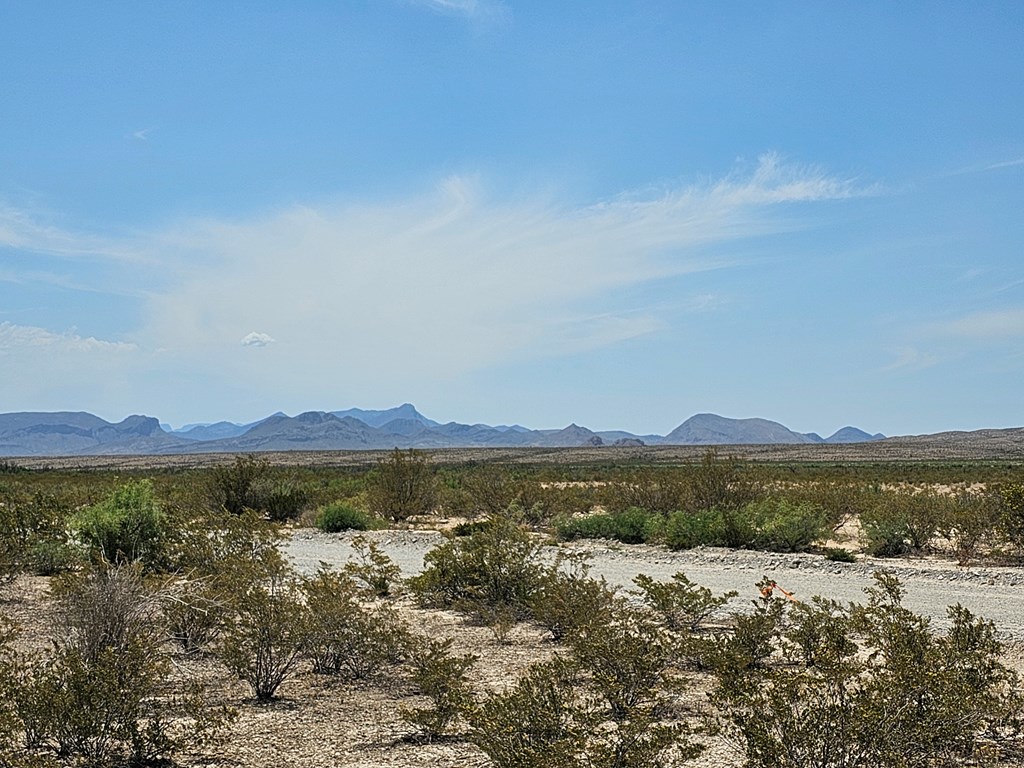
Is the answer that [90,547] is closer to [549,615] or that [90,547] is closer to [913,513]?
[549,615]

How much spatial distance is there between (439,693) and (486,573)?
544cm

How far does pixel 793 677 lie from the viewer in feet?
19.4

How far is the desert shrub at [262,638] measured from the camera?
27.5ft

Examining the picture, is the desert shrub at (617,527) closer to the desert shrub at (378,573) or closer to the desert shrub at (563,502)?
the desert shrub at (563,502)

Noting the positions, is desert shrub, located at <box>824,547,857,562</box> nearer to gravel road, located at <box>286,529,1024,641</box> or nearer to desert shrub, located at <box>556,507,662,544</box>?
gravel road, located at <box>286,529,1024,641</box>

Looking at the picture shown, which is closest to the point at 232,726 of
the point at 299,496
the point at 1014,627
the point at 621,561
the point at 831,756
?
the point at 831,756

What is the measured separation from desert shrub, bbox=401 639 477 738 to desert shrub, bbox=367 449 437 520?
21.6 meters

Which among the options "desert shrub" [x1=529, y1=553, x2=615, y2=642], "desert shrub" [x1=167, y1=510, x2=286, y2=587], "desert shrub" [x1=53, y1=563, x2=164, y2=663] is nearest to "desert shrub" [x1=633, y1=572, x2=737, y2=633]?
"desert shrub" [x1=529, y1=553, x2=615, y2=642]

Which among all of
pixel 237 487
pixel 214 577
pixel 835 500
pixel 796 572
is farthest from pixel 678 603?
pixel 237 487

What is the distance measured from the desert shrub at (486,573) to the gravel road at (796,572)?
1.66 m

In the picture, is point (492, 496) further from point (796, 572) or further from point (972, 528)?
point (972, 528)

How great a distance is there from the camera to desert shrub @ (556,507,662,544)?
23141 mm

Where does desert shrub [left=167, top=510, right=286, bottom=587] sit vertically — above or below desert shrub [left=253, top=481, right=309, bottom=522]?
above

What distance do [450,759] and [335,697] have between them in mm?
2226
